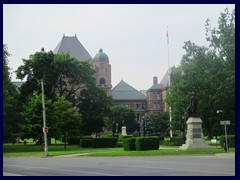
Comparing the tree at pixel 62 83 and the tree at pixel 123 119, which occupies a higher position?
the tree at pixel 62 83

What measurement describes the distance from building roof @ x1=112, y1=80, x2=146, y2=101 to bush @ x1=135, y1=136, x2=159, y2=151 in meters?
107

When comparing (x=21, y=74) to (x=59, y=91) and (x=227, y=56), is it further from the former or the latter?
(x=227, y=56)

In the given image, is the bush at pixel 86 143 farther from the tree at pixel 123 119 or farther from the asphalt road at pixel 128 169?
the tree at pixel 123 119

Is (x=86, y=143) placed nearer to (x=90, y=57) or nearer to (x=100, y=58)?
(x=90, y=57)

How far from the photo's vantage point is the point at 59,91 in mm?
60625

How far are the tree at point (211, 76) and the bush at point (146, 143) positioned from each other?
36.5 feet

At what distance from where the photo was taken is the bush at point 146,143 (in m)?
34.4

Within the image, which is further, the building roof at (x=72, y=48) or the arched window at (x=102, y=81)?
the arched window at (x=102, y=81)

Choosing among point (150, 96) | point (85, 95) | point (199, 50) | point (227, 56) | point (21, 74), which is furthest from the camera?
point (150, 96)

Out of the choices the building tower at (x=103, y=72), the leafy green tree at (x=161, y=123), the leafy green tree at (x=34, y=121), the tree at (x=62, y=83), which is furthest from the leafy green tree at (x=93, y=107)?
the building tower at (x=103, y=72)
